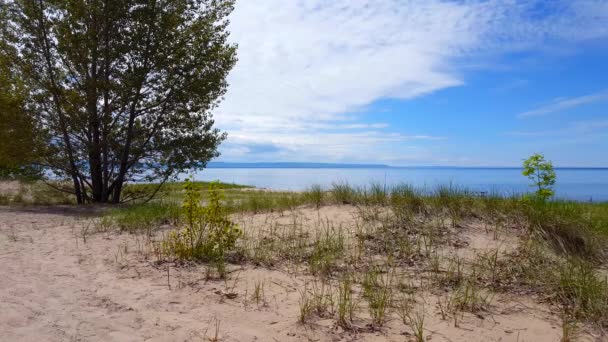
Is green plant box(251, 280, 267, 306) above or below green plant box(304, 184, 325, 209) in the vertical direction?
below

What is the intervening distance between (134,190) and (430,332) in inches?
476

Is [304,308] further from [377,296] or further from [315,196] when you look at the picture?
[315,196]

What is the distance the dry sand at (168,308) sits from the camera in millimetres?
3497

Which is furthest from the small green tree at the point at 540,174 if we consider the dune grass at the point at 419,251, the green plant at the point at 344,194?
the green plant at the point at 344,194

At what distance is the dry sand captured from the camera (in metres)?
3.50

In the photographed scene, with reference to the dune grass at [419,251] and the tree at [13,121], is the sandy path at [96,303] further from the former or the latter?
the tree at [13,121]

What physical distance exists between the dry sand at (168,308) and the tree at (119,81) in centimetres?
669

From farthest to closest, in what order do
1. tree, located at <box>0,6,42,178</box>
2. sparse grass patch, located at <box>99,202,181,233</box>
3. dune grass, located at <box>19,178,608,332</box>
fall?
tree, located at <box>0,6,42,178</box> < sparse grass patch, located at <box>99,202,181,233</box> < dune grass, located at <box>19,178,608,332</box>

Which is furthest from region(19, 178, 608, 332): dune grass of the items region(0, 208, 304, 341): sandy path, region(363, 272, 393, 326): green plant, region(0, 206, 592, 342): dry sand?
region(0, 208, 304, 341): sandy path

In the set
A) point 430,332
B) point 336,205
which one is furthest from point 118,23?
point 430,332

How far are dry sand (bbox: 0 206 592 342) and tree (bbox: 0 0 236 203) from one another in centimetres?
669

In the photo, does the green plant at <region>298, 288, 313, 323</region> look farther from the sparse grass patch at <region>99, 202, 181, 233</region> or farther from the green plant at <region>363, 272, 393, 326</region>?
the sparse grass patch at <region>99, 202, 181, 233</region>

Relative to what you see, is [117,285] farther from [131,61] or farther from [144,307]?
[131,61]

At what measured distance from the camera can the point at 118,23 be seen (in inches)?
457
